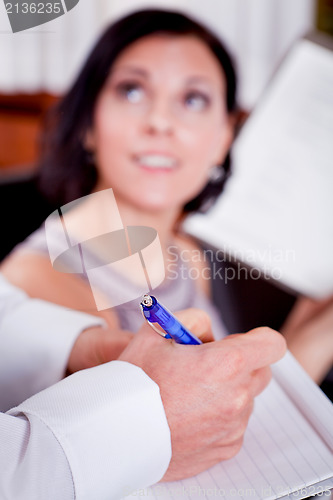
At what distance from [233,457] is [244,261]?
364mm

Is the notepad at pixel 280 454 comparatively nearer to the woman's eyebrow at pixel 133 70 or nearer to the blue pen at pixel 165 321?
the blue pen at pixel 165 321

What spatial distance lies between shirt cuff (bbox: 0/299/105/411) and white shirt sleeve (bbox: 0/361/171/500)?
0.06m

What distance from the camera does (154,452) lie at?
247 mm

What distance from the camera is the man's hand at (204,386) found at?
0.25 meters

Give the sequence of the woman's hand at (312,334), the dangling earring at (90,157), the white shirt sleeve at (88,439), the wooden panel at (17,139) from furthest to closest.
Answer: the wooden panel at (17,139)
the dangling earring at (90,157)
the woman's hand at (312,334)
the white shirt sleeve at (88,439)

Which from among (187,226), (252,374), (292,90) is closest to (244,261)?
(187,226)

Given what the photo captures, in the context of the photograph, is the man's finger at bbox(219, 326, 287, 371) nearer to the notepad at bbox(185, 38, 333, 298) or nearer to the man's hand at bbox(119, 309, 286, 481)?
the man's hand at bbox(119, 309, 286, 481)

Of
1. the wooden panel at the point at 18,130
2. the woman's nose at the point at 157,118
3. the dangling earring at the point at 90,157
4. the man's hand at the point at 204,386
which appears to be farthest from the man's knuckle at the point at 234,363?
the wooden panel at the point at 18,130

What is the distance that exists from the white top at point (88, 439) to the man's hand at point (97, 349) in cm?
5

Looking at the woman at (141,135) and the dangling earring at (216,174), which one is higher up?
the woman at (141,135)

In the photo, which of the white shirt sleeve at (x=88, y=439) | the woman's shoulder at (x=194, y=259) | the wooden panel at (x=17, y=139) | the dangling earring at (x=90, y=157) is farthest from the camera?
the wooden panel at (x=17, y=139)

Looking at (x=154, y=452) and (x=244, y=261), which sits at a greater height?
(x=154, y=452)

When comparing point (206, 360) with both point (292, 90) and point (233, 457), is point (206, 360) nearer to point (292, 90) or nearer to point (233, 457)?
point (233, 457)

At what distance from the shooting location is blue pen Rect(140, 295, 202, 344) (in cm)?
24
